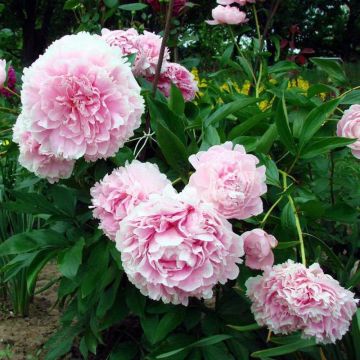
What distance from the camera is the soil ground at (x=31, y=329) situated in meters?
1.75

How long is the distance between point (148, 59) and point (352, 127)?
1.98ft

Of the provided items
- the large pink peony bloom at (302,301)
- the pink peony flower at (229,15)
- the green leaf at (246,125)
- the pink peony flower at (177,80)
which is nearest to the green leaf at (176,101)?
the green leaf at (246,125)

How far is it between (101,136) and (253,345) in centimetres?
65

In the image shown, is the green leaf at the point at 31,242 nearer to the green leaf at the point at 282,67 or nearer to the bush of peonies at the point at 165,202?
the bush of peonies at the point at 165,202

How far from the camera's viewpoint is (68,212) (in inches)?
52.7

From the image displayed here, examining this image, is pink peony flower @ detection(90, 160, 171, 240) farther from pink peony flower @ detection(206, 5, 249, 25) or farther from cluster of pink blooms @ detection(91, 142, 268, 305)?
pink peony flower @ detection(206, 5, 249, 25)

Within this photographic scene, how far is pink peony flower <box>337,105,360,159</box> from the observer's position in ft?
4.12

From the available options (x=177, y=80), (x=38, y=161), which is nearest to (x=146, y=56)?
(x=177, y=80)

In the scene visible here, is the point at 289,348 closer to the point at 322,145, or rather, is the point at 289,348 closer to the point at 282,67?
the point at 322,145

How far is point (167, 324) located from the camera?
1229 millimetres

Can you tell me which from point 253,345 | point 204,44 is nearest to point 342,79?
point 253,345

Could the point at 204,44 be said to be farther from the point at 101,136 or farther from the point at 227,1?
the point at 101,136

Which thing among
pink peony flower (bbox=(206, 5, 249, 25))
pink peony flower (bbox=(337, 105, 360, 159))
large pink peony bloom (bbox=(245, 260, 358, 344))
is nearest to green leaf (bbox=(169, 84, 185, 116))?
pink peony flower (bbox=(337, 105, 360, 159))

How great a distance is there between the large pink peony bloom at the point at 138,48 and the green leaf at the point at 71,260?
22.3 inches
